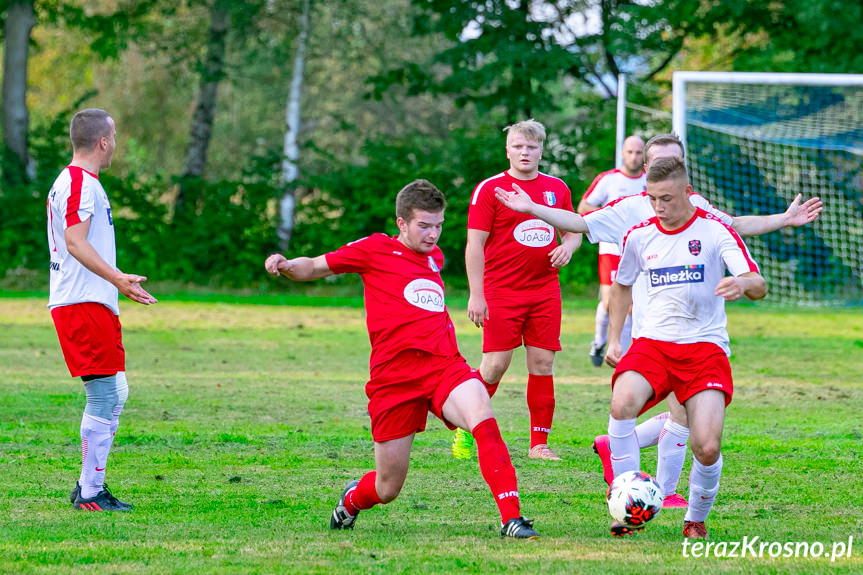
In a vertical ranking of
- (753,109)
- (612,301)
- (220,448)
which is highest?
(753,109)

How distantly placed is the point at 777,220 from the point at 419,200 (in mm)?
1938

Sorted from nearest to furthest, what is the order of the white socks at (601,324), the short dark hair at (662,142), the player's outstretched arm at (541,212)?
the player's outstretched arm at (541,212) < the short dark hair at (662,142) < the white socks at (601,324)

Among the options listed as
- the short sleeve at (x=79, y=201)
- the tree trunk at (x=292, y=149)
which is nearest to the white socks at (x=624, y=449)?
the short sleeve at (x=79, y=201)

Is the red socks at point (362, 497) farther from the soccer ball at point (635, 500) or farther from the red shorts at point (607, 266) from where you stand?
the red shorts at point (607, 266)

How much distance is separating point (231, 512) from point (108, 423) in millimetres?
903

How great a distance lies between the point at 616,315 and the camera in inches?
242

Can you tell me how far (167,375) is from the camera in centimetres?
1250

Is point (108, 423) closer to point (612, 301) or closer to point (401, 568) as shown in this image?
point (401, 568)

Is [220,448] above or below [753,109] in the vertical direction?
below

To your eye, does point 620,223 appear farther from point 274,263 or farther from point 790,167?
point 790,167

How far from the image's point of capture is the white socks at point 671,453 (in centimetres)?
622

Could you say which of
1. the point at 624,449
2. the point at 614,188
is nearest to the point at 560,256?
the point at 624,449

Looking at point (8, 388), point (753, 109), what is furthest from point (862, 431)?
point (753, 109)

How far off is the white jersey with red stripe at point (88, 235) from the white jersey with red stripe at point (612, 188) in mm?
5947
